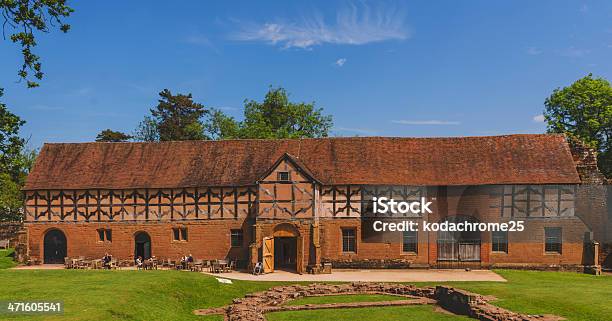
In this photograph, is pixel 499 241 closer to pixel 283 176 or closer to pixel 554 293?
pixel 554 293

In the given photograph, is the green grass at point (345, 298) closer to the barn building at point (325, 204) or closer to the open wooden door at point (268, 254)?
the barn building at point (325, 204)

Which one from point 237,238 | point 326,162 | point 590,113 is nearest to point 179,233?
point 237,238

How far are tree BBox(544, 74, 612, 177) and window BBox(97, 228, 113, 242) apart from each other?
126ft

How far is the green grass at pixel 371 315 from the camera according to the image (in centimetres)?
2023

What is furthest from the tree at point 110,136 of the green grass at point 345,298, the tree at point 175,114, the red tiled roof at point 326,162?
the green grass at point 345,298

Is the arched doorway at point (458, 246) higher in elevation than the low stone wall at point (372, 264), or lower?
higher

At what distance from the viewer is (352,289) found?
84.6 feet

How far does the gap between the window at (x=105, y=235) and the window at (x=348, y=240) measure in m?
16.6

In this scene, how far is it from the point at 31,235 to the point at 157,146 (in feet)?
35.6

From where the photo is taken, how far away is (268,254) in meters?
31.0

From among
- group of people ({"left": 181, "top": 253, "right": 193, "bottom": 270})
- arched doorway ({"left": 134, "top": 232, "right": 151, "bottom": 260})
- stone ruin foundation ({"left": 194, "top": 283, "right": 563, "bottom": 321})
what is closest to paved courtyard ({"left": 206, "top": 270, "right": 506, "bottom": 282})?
stone ruin foundation ({"left": 194, "top": 283, "right": 563, "bottom": 321})

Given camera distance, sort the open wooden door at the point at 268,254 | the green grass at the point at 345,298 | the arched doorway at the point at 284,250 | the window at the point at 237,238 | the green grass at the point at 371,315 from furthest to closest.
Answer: the window at the point at 237,238 → the arched doorway at the point at 284,250 → the open wooden door at the point at 268,254 → the green grass at the point at 345,298 → the green grass at the point at 371,315

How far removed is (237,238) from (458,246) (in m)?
15.3

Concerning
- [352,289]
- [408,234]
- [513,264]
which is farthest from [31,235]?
[513,264]
